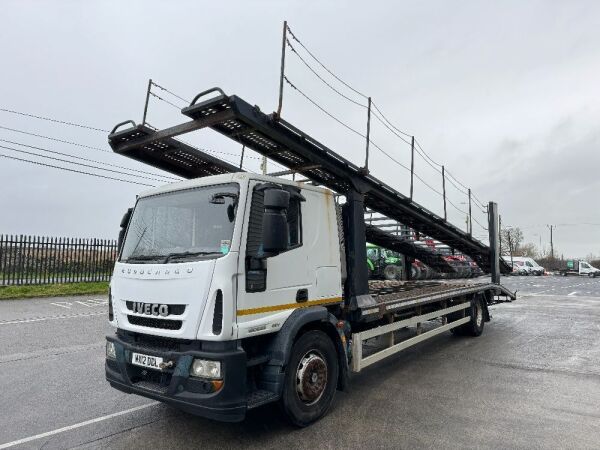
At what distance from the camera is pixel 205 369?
338cm

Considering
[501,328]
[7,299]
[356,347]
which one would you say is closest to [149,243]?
[356,347]

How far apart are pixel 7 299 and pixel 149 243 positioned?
13.6 m

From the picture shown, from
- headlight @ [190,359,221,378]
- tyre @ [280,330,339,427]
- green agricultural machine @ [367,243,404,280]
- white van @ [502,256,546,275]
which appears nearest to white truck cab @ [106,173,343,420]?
headlight @ [190,359,221,378]

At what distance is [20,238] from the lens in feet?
53.8

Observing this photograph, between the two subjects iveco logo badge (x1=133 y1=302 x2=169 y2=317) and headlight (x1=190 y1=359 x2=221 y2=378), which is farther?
iveco logo badge (x1=133 y1=302 x2=169 y2=317)

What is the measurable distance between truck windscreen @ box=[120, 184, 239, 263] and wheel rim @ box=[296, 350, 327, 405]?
55.2 inches

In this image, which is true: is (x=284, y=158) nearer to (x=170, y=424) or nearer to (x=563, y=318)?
(x=170, y=424)

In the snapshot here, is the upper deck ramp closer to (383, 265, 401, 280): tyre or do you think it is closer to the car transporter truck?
the car transporter truck

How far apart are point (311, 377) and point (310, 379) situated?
23mm

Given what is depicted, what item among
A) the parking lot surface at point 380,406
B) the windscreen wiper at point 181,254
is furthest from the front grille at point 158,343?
the parking lot surface at point 380,406

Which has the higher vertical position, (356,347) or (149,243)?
(149,243)

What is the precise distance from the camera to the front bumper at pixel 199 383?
130 inches

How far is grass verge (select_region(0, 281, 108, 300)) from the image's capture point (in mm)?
14867

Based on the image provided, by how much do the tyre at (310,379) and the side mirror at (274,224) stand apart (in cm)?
111
